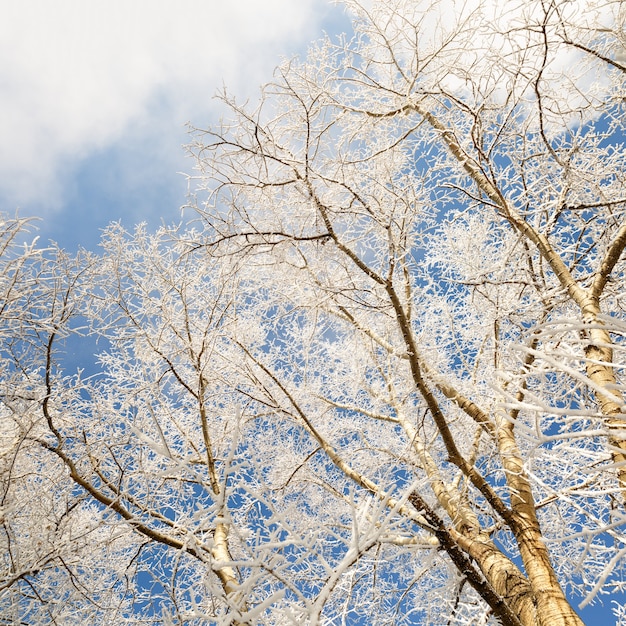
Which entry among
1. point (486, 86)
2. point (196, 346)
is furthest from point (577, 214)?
point (196, 346)

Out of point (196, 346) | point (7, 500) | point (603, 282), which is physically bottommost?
point (603, 282)

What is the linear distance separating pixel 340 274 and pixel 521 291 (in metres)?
1.74

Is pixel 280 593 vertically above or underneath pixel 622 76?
underneath

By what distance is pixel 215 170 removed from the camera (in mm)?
3947

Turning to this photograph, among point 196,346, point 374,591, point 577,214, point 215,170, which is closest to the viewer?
point 215,170

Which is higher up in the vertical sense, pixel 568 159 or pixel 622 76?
pixel 622 76

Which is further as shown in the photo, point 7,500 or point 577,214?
point 577,214

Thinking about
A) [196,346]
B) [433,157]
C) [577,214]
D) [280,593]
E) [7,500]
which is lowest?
[280,593]

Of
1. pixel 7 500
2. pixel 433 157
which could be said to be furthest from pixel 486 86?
pixel 7 500

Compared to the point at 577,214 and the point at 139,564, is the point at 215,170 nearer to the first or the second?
the point at 577,214

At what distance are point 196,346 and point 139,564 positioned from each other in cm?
241

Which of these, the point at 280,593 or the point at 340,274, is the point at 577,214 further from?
the point at 280,593

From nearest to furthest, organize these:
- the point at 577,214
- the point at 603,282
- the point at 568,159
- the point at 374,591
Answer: the point at 603,282 → the point at 568,159 → the point at 577,214 → the point at 374,591

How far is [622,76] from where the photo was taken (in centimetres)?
430
